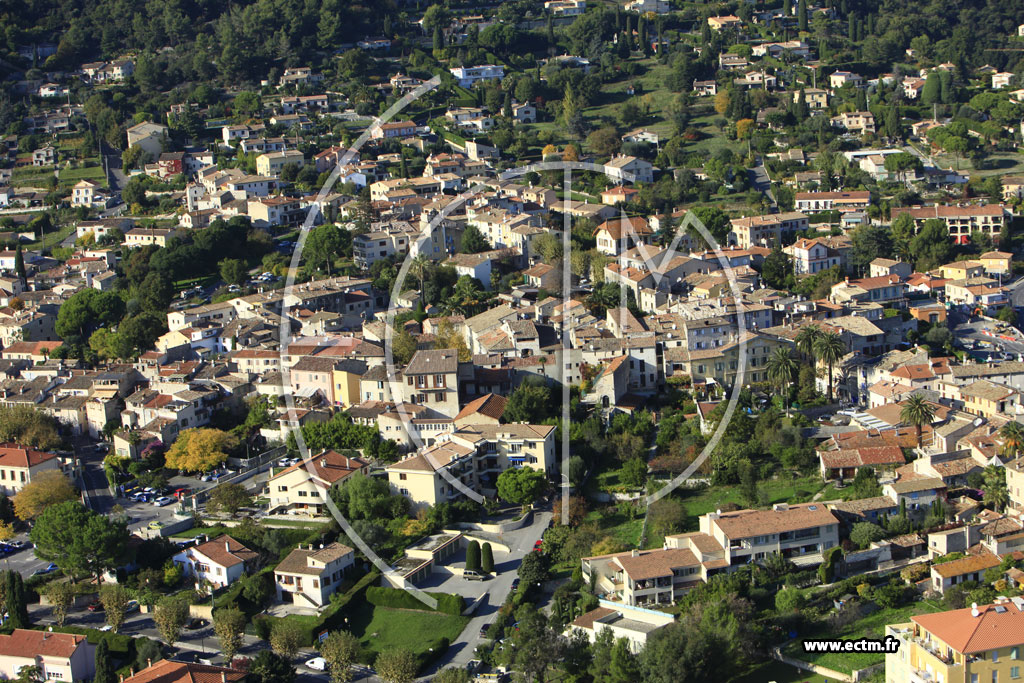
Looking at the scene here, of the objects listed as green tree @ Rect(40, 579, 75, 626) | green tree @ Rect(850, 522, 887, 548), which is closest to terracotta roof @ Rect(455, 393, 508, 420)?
green tree @ Rect(850, 522, 887, 548)

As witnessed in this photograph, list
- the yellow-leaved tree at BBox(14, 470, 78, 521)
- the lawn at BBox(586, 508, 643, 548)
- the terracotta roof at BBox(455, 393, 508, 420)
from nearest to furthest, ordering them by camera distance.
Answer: the lawn at BBox(586, 508, 643, 548)
the yellow-leaved tree at BBox(14, 470, 78, 521)
the terracotta roof at BBox(455, 393, 508, 420)

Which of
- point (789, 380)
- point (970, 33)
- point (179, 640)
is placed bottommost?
point (179, 640)

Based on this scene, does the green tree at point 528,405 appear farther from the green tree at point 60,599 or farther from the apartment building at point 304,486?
the green tree at point 60,599

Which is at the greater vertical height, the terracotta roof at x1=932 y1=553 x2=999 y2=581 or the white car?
the terracotta roof at x1=932 y1=553 x2=999 y2=581

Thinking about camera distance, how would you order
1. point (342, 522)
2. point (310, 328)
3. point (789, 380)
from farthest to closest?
point (310, 328)
point (789, 380)
point (342, 522)

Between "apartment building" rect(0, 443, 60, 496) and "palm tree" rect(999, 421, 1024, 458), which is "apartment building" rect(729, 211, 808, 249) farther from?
"apartment building" rect(0, 443, 60, 496)

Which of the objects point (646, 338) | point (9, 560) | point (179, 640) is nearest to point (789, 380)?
point (646, 338)

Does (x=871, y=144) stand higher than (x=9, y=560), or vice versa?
(x=871, y=144)

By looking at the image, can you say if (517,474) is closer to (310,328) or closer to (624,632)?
(624,632)

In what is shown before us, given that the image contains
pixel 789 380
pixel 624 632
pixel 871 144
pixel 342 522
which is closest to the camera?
pixel 624 632
